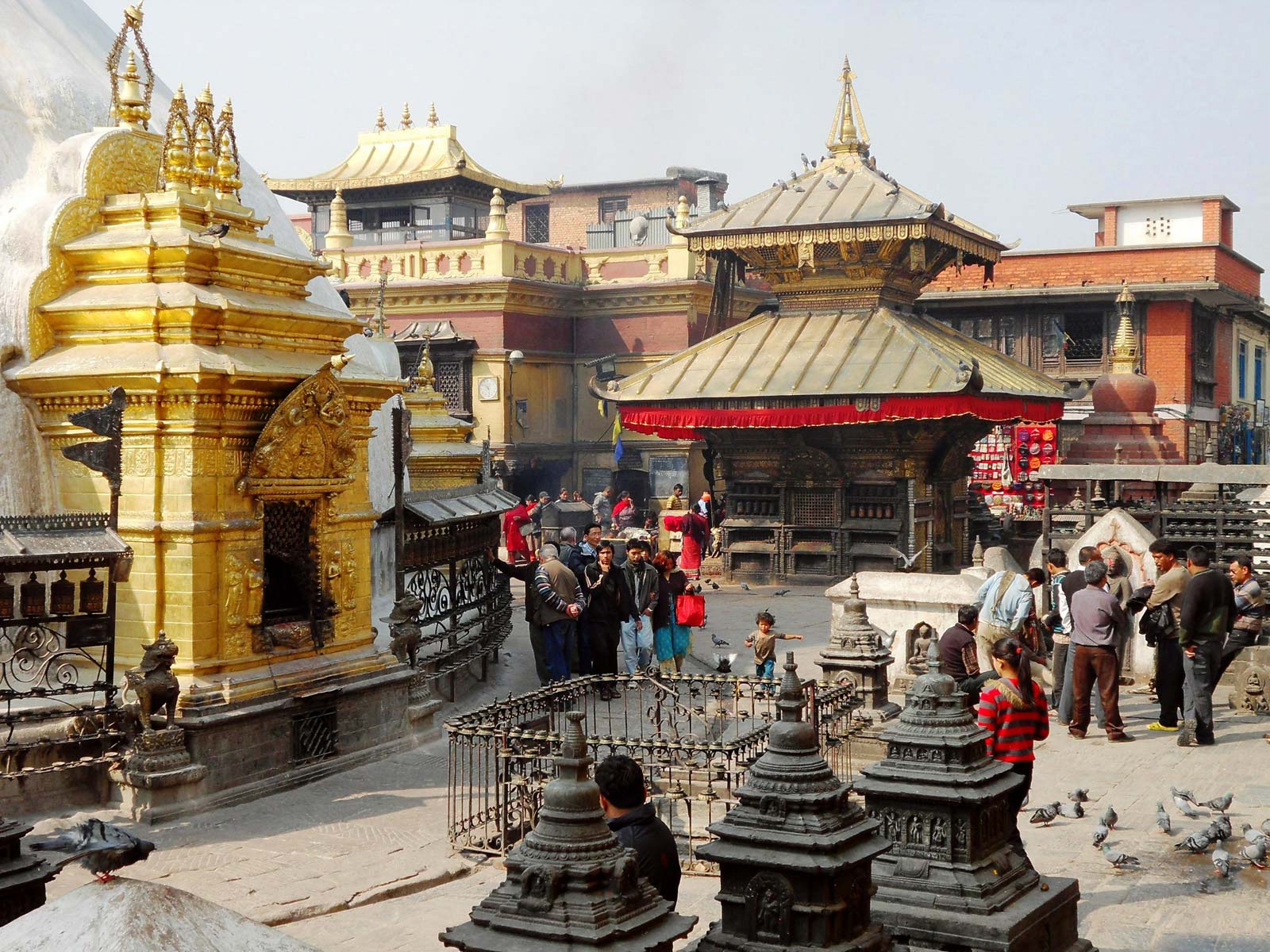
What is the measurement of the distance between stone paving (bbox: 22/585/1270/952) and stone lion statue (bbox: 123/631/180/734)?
2.48ft

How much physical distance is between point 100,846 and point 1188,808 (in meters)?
7.45

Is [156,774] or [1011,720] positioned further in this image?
[156,774]

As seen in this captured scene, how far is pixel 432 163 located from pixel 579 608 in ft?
85.1

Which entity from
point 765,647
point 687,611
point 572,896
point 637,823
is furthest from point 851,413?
point 572,896

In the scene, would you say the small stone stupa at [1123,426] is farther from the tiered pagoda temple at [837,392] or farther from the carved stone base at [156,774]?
the carved stone base at [156,774]

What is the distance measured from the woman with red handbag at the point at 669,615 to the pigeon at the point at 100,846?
9.97m

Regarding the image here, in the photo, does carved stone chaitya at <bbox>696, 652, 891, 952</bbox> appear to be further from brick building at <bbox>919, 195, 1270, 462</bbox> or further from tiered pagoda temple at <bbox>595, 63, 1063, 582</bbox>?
brick building at <bbox>919, 195, 1270, 462</bbox>

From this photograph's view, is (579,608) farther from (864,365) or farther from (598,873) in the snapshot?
(864,365)

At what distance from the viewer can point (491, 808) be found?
9.25 m

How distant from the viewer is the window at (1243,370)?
40219mm

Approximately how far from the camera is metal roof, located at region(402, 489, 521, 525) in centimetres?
1288

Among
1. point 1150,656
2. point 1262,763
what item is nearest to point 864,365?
point 1150,656

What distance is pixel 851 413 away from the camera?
2208cm

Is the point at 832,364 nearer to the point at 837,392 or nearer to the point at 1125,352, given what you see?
the point at 837,392
